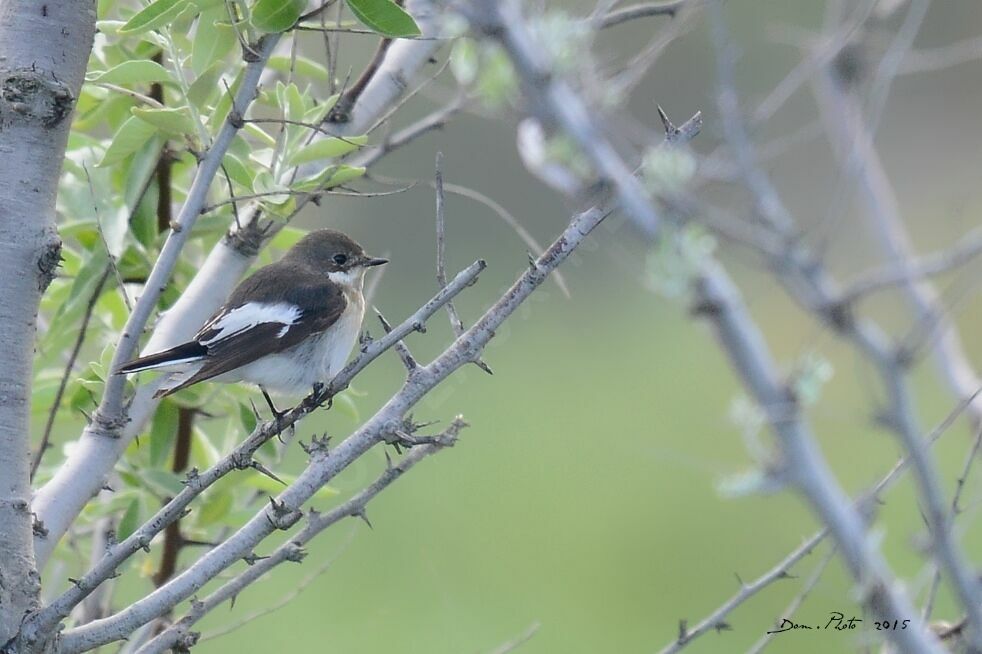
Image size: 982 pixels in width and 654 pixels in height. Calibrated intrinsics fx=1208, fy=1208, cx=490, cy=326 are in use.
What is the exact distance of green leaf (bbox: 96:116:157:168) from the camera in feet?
9.31

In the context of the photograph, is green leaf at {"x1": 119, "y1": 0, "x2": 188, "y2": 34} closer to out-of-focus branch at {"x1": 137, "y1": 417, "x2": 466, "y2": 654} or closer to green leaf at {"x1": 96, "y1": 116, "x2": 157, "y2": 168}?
green leaf at {"x1": 96, "y1": 116, "x2": 157, "y2": 168}

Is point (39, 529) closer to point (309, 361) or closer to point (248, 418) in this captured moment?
point (248, 418)

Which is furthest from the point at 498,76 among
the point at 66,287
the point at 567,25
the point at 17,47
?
the point at 66,287

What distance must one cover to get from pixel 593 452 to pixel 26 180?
10.6 metres

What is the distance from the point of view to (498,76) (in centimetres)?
227

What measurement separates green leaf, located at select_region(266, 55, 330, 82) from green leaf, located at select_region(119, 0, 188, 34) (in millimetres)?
728

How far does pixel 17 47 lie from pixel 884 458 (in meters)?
10.4

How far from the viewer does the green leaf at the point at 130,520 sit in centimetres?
298

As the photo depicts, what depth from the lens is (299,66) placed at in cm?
341

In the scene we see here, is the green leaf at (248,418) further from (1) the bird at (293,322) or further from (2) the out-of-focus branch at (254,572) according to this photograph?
(2) the out-of-focus branch at (254,572)

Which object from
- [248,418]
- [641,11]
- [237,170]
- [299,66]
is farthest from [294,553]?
[641,11]

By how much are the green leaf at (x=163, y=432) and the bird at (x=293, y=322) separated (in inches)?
6.0

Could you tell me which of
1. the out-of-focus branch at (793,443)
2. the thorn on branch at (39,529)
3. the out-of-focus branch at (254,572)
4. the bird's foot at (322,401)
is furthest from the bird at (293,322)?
the out-of-focus branch at (793,443)

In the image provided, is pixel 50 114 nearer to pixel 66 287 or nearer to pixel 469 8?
pixel 469 8
